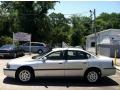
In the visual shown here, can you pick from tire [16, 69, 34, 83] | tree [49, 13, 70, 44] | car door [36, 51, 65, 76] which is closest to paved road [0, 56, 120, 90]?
tire [16, 69, 34, 83]

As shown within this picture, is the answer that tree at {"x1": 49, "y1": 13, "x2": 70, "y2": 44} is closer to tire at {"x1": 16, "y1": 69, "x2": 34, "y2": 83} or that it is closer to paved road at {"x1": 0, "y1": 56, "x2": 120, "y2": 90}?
paved road at {"x1": 0, "y1": 56, "x2": 120, "y2": 90}

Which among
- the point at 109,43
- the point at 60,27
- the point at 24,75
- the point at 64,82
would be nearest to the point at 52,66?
the point at 64,82

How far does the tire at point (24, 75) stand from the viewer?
12453 millimetres

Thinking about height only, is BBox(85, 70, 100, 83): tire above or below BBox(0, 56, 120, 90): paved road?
above

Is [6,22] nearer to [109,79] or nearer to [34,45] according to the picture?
[34,45]

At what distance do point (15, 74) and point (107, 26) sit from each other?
8288cm

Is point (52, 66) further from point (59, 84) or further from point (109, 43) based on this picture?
point (109, 43)

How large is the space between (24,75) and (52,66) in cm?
127

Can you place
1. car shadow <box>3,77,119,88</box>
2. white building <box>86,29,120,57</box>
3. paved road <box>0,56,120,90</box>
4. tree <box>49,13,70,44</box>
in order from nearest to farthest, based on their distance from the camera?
1. paved road <box>0,56,120,90</box>
2. car shadow <box>3,77,119,88</box>
3. white building <box>86,29,120,57</box>
4. tree <box>49,13,70,44</box>

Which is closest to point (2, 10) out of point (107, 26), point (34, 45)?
point (34, 45)

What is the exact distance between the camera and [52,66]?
12.5 meters

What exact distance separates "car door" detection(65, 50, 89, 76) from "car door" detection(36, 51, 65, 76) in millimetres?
256

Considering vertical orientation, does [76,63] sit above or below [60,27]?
below

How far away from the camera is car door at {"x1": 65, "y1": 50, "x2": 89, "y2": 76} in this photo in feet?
41.3
